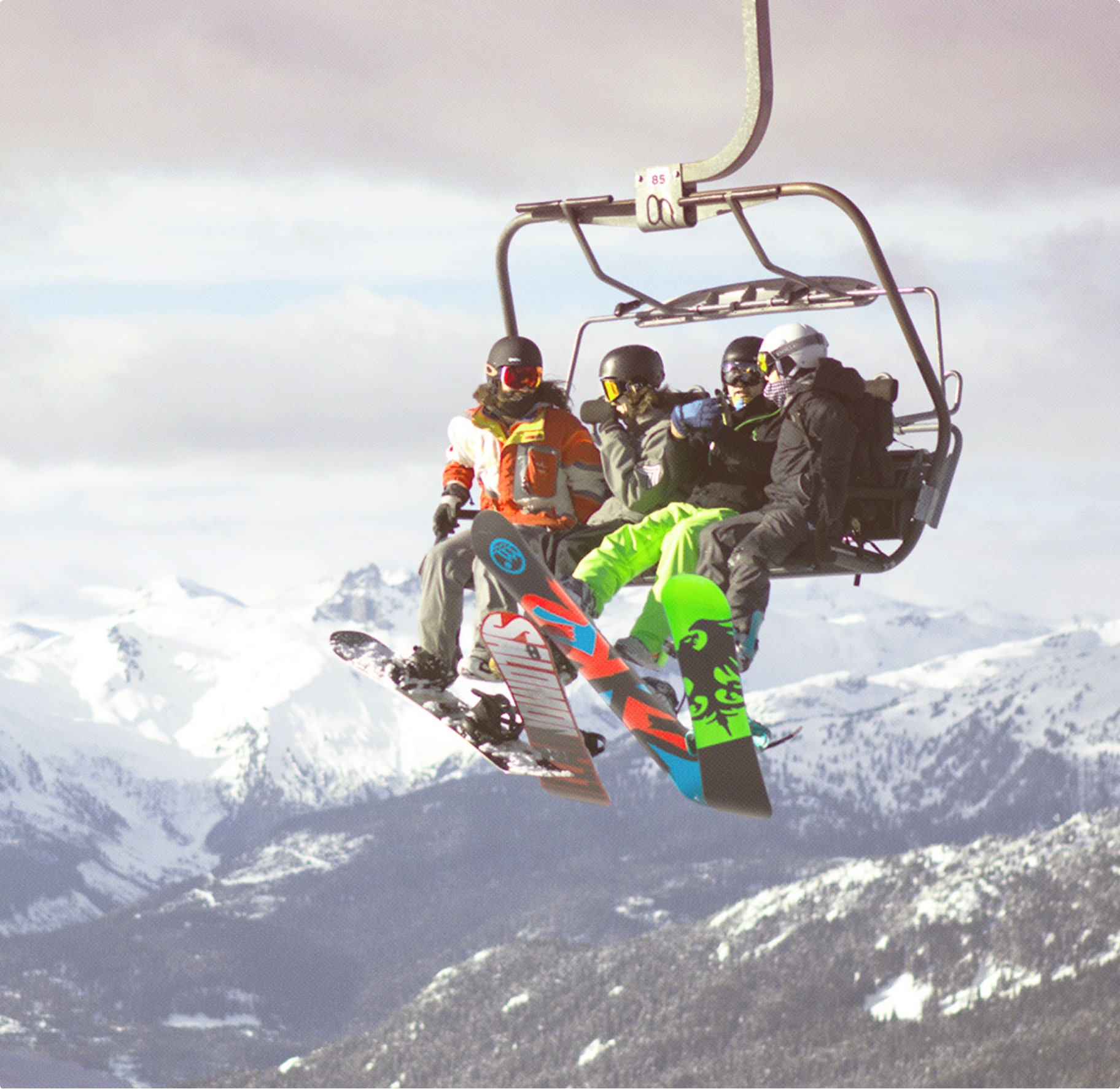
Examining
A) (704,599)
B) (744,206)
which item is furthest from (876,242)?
(704,599)

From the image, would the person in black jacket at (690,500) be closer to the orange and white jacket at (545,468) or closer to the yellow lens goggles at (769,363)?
the yellow lens goggles at (769,363)

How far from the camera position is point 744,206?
44.1 ft

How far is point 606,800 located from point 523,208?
5062 millimetres

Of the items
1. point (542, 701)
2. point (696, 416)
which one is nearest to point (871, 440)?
point (696, 416)

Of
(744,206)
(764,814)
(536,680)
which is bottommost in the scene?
(764,814)

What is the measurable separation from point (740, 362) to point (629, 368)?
97 centimetres

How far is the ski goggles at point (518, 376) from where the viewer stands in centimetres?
1556

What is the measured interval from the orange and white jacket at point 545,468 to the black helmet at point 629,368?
53cm

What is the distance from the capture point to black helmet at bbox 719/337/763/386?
15.6 metres

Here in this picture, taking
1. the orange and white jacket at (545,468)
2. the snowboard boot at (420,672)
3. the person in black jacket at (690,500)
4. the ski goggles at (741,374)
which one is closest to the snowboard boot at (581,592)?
the person in black jacket at (690,500)

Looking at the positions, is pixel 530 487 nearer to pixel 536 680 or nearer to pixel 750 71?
pixel 536 680

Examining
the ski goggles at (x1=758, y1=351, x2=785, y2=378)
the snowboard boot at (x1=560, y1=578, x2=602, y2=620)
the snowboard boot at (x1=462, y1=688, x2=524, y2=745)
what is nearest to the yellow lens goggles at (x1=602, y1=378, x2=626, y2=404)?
the ski goggles at (x1=758, y1=351, x2=785, y2=378)

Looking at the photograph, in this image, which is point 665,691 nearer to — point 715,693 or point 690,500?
point 715,693

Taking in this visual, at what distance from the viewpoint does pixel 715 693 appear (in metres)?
14.3
